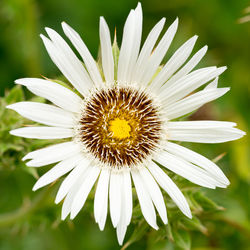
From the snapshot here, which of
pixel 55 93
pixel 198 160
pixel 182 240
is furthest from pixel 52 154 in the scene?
pixel 182 240

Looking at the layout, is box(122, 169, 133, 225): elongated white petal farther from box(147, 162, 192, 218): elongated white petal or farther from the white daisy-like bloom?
box(147, 162, 192, 218): elongated white petal

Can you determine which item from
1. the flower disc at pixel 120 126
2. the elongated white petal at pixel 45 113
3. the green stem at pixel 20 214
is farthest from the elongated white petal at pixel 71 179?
the green stem at pixel 20 214

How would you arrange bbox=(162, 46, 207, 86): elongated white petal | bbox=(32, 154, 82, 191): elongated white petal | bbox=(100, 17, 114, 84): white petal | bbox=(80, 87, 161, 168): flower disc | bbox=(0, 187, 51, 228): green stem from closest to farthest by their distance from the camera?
bbox=(32, 154, 82, 191): elongated white petal, bbox=(100, 17, 114, 84): white petal, bbox=(162, 46, 207, 86): elongated white petal, bbox=(80, 87, 161, 168): flower disc, bbox=(0, 187, 51, 228): green stem

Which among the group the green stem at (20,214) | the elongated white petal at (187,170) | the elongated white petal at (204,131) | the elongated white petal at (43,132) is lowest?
the green stem at (20,214)

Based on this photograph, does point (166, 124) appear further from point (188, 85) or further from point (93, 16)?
point (93, 16)

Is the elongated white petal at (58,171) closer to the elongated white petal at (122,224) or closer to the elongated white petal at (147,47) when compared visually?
the elongated white petal at (122,224)

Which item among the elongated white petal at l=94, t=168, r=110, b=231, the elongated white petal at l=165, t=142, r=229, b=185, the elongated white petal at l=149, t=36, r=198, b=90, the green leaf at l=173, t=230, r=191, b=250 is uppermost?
the elongated white petal at l=149, t=36, r=198, b=90

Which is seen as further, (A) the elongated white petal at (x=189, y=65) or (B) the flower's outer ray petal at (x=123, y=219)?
(A) the elongated white petal at (x=189, y=65)

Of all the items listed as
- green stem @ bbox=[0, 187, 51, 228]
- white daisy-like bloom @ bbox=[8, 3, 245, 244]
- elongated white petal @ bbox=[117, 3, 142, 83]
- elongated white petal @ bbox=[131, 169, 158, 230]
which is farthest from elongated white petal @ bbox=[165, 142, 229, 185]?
green stem @ bbox=[0, 187, 51, 228]
